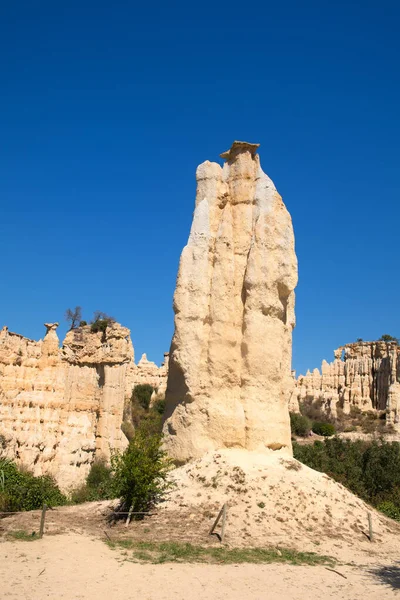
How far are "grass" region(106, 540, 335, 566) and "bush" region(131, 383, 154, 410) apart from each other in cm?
3198

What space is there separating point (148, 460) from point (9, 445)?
659cm

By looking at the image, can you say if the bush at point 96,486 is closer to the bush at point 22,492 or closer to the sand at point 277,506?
the bush at point 22,492

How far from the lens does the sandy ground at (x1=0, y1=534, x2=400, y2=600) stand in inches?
317

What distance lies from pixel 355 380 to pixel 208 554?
53781 millimetres

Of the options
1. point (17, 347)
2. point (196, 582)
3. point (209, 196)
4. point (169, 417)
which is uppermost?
point (209, 196)

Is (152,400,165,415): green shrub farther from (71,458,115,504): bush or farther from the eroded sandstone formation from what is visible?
the eroded sandstone formation

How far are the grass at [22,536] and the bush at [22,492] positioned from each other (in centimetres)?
199

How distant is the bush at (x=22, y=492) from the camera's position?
503 inches

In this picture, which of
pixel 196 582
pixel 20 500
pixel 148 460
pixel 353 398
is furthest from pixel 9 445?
pixel 353 398

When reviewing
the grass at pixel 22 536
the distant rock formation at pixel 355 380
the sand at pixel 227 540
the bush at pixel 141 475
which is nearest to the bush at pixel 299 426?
the distant rock formation at pixel 355 380

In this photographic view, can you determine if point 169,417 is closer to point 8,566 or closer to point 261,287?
point 261,287

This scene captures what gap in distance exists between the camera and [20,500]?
13.0 meters

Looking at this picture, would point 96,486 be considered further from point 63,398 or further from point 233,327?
point 233,327

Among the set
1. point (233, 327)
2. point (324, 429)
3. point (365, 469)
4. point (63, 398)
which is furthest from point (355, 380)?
point (233, 327)
